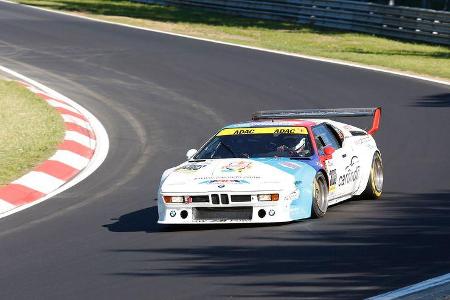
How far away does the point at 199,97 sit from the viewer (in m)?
22.9

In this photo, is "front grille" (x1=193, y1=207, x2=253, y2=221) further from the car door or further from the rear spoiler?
the rear spoiler

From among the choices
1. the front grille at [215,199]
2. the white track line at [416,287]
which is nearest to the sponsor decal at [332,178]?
the front grille at [215,199]

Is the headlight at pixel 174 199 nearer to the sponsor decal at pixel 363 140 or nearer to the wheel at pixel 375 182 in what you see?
the wheel at pixel 375 182

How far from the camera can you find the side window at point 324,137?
1312 cm

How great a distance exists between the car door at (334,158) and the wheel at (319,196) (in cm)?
22

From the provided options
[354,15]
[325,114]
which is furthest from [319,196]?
[354,15]

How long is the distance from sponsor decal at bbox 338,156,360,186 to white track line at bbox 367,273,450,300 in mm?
4071

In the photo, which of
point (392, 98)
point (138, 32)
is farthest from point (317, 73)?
point (138, 32)

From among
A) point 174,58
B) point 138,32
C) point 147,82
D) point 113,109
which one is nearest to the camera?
point 113,109

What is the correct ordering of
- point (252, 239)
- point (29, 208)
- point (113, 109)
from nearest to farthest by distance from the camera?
point (252, 239)
point (29, 208)
point (113, 109)

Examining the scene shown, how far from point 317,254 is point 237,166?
231 cm

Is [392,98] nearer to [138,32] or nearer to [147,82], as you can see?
[147,82]

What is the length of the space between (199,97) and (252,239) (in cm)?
1206

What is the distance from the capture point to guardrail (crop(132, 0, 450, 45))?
34156mm
